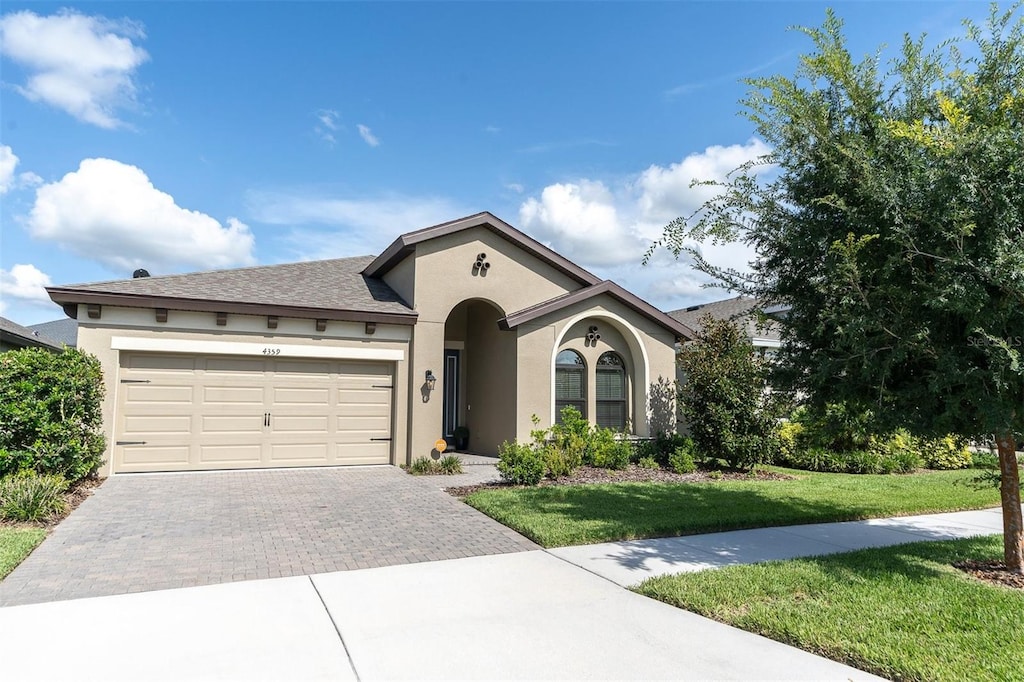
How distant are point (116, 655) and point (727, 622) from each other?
429cm

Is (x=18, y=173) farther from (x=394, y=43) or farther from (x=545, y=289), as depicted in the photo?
(x=545, y=289)

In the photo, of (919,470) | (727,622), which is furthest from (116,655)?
(919,470)

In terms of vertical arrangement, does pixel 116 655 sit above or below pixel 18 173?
below

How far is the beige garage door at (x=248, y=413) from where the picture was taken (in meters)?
11.4

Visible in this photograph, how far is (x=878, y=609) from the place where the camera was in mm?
4574

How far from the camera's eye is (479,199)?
52.3 ft

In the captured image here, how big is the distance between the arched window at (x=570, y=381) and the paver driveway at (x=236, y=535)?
5.00 m

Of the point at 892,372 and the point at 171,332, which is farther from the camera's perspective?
the point at 171,332

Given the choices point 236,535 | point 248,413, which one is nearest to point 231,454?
point 248,413

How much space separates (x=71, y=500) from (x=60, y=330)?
88.7ft

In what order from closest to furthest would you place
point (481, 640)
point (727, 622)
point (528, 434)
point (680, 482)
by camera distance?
point (481, 640)
point (727, 622)
point (680, 482)
point (528, 434)

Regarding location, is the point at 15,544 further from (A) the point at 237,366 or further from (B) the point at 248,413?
(A) the point at 237,366

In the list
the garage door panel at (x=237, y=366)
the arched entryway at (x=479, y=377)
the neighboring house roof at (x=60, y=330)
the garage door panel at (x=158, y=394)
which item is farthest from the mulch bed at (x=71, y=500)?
the neighboring house roof at (x=60, y=330)

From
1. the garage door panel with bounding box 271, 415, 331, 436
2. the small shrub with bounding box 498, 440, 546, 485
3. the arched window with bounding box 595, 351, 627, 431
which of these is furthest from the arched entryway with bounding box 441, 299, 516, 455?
the small shrub with bounding box 498, 440, 546, 485
